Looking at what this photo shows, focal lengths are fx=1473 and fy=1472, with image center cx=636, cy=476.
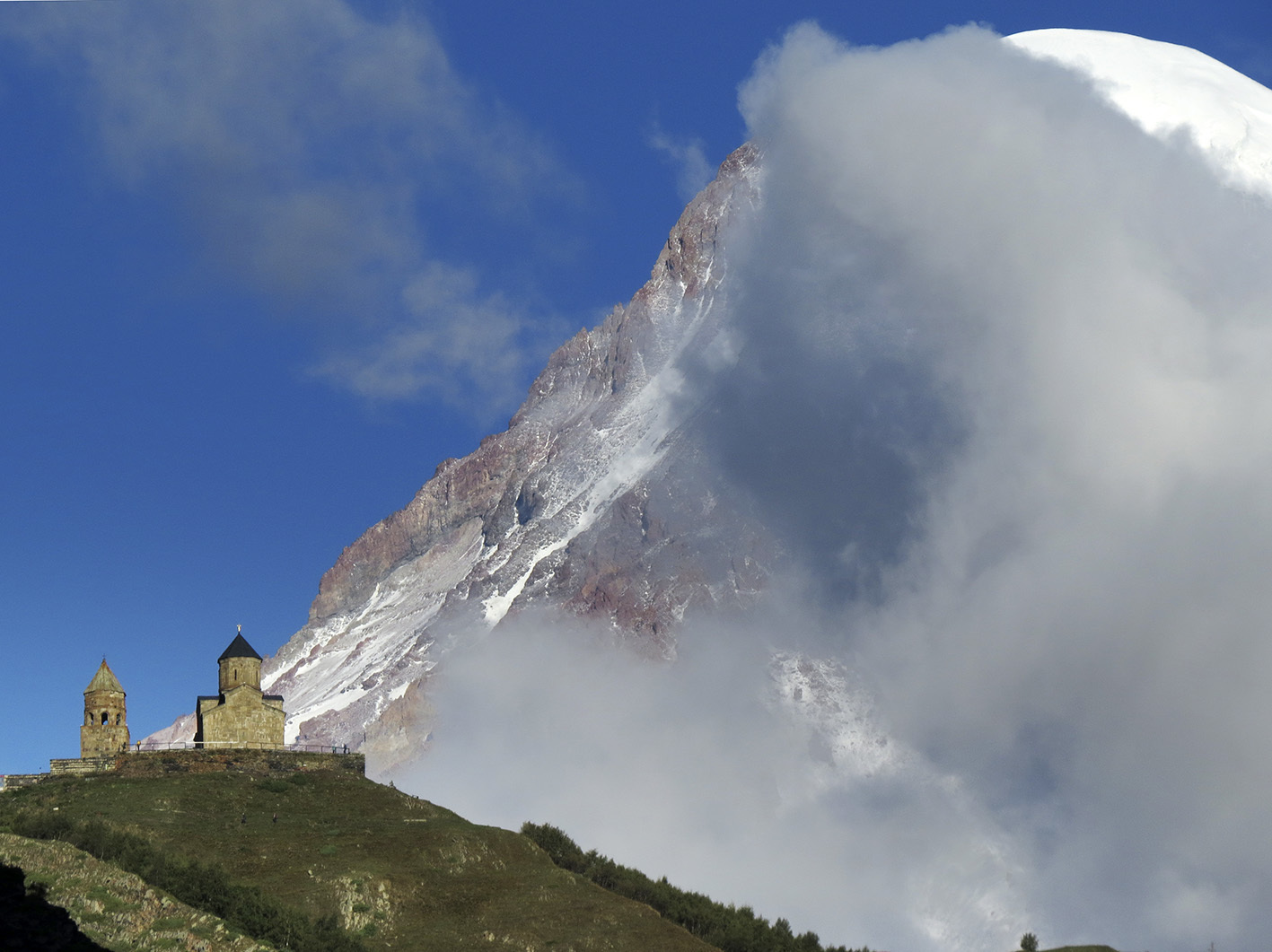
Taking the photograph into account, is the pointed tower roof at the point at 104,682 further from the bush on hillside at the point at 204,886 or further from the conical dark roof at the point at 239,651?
the bush on hillside at the point at 204,886

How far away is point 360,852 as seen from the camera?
250ft

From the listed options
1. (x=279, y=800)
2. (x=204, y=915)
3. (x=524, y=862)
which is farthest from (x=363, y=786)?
(x=204, y=915)

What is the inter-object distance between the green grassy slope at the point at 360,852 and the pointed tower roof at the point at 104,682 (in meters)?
15.5

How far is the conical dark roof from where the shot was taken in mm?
106188

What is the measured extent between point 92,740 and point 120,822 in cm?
2758

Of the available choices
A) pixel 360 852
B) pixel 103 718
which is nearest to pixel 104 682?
pixel 103 718

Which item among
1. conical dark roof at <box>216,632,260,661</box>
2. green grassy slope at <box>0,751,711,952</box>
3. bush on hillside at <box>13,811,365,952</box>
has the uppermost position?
conical dark roof at <box>216,632,260,661</box>

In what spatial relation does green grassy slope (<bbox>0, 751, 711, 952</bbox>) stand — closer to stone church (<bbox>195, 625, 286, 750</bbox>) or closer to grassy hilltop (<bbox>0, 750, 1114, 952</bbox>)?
grassy hilltop (<bbox>0, 750, 1114, 952</bbox>)

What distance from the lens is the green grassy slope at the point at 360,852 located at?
68938mm

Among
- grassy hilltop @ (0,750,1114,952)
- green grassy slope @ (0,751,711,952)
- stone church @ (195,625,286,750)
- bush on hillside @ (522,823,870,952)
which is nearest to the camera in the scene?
grassy hilltop @ (0,750,1114,952)

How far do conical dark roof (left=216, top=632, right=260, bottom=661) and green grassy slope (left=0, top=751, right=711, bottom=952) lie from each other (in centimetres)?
1566

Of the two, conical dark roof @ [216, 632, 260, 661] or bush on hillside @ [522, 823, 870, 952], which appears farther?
conical dark roof @ [216, 632, 260, 661]

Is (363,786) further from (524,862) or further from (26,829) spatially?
(26,829)

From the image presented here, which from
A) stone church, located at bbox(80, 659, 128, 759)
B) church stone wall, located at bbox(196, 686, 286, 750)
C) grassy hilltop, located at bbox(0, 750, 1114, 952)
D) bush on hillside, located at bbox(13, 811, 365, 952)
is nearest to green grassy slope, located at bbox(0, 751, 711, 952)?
grassy hilltop, located at bbox(0, 750, 1114, 952)
